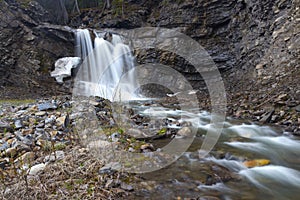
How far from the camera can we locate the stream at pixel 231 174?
2619mm

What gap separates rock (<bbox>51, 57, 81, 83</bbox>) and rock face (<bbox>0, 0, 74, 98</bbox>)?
349 mm

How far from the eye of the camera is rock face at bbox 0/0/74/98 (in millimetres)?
11297

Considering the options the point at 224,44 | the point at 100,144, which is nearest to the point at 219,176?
the point at 100,144

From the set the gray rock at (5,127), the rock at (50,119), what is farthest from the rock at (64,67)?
the gray rock at (5,127)

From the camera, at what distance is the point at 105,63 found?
14141mm

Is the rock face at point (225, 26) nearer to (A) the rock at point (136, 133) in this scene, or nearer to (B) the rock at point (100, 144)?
(A) the rock at point (136, 133)

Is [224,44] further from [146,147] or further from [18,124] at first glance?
[18,124]

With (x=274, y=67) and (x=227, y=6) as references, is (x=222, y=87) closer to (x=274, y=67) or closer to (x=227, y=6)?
(x=274, y=67)

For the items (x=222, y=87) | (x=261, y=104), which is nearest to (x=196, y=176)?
(x=261, y=104)

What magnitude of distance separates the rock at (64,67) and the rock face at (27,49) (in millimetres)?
349

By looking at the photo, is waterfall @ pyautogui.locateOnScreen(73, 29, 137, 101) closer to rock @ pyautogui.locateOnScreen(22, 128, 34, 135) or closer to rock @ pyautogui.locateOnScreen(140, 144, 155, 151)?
rock @ pyautogui.locateOnScreen(22, 128, 34, 135)

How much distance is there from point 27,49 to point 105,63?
14.7 feet

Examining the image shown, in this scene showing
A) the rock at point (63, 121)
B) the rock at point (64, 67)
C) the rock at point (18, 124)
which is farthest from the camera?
the rock at point (64, 67)

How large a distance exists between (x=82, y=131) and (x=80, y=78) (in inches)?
382
